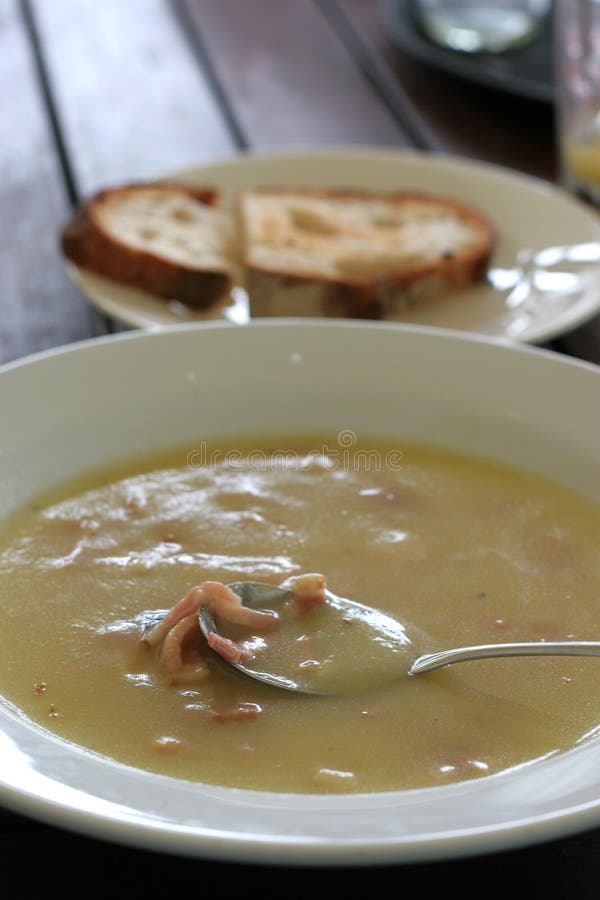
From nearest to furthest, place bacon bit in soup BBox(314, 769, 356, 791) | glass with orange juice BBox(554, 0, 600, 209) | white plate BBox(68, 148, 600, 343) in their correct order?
1. bacon bit in soup BBox(314, 769, 356, 791)
2. white plate BBox(68, 148, 600, 343)
3. glass with orange juice BBox(554, 0, 600, 209)

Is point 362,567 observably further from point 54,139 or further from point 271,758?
point 54,139

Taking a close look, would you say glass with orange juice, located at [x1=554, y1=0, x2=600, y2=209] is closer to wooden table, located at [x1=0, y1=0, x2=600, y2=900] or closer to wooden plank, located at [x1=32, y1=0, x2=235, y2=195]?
wooden table, located at [x1=0, y1=0, x2=600, y2=900]

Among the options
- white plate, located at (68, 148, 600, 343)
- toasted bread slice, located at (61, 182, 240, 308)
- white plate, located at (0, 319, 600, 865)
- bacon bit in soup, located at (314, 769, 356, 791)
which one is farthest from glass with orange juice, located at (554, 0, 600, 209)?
bacon bit in soup, located at (314, 769, 356, 791)

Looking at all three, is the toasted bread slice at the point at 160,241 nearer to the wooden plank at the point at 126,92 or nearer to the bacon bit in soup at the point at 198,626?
the wooden plank at the point at 126,92

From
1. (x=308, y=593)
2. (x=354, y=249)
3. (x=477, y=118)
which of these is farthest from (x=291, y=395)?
(x=477, y=118)

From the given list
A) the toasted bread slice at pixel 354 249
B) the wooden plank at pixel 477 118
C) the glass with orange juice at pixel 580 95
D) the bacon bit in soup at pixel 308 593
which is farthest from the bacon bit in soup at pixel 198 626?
the wooden plank at pixel 477 118

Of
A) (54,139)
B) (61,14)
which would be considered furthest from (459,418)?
(61,14)
